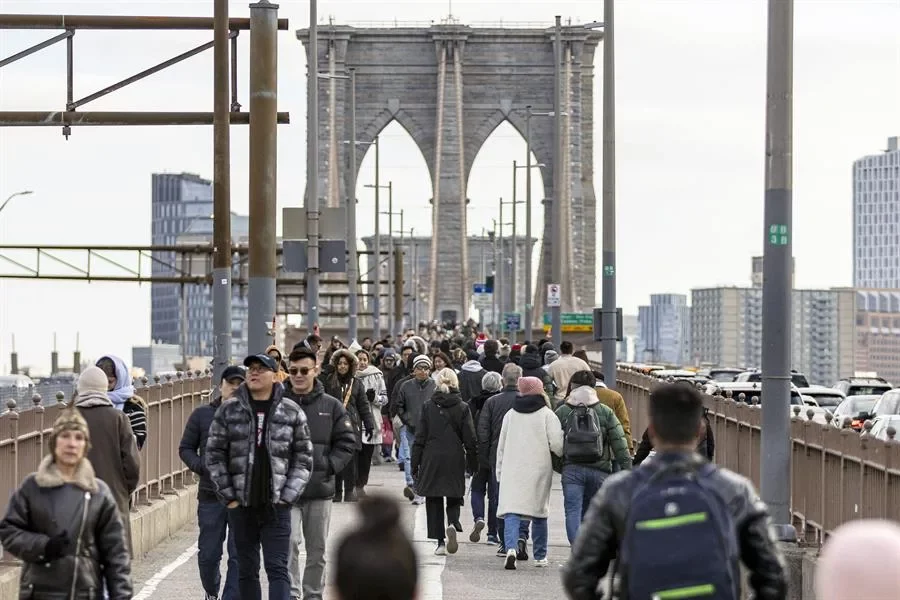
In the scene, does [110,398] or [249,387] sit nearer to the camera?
[249,387]

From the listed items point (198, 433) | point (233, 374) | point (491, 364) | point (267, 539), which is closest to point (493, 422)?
point (233, 374)

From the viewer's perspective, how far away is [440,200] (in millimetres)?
115188

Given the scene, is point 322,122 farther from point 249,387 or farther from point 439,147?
point 249,387

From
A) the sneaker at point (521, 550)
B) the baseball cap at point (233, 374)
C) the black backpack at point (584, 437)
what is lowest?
the sneaker at point (521, 550)

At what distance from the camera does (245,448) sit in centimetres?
1121

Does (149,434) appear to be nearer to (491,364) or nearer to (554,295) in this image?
(491,364)

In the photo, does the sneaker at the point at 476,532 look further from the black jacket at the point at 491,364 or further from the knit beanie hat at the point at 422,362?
the black jacket at the point at 491,364

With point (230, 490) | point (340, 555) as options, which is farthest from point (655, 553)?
point (230, 490)

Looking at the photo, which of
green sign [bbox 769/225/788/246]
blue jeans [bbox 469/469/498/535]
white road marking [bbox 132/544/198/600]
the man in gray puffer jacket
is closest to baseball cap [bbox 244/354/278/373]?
the man in gray puffer jacket

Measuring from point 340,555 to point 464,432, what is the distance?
12525 millimetres

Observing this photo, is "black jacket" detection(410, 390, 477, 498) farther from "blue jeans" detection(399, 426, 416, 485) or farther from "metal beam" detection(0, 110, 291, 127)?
"metal beam" detection(0, 110, 291, 127)

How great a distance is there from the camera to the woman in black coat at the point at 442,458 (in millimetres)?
16984

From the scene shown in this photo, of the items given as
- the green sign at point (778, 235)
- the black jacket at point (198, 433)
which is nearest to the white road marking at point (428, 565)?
the black jacket at point (198, 433)

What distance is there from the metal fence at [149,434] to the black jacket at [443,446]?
7.60ft
